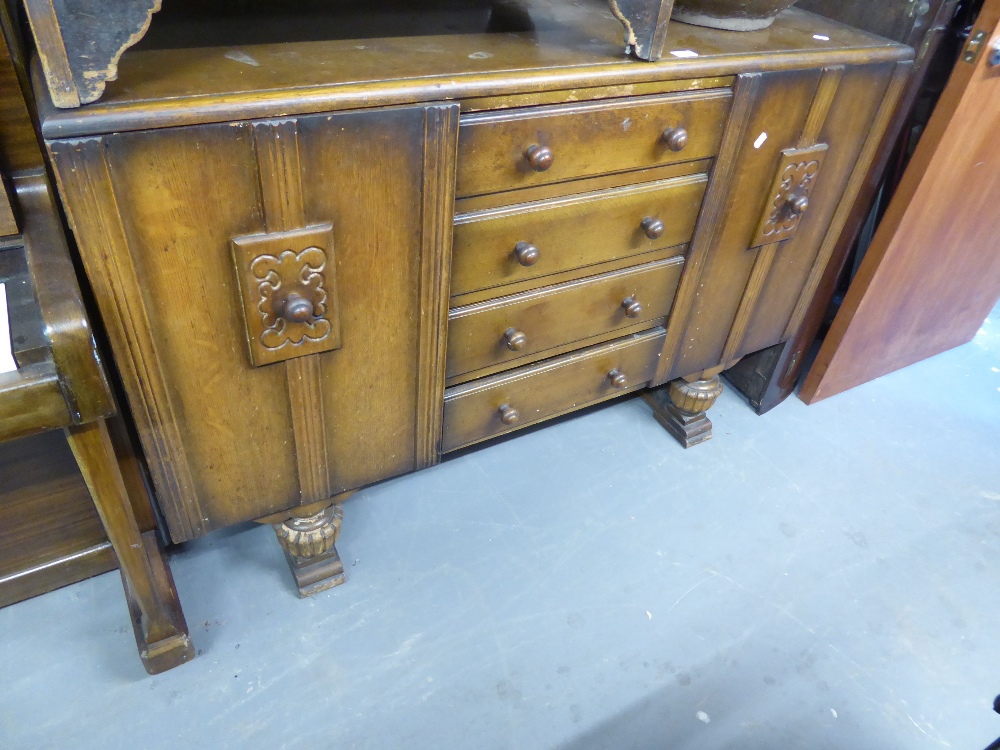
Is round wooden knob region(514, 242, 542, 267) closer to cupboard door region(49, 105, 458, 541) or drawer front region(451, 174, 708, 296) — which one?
drawer front region(451, 174, 708, 296)

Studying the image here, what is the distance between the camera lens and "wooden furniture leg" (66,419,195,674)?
3.24 feet

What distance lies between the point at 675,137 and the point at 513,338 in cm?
46

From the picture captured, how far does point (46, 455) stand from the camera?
51.8 inches

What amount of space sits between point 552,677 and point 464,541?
1.23 ft

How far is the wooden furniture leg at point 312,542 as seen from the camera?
1393mm

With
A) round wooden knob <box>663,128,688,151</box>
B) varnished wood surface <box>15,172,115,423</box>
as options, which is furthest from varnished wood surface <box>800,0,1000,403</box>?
varnished wood surface <box>15,172,115,423</box>

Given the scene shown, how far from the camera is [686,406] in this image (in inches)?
75.9

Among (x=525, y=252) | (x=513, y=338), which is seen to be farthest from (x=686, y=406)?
(x=525, y=252)

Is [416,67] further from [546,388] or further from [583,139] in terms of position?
[546,388]

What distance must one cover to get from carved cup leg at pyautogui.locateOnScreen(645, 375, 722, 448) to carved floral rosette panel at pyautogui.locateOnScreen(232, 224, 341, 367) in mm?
1100

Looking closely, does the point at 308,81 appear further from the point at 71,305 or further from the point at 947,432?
the point at 947,432

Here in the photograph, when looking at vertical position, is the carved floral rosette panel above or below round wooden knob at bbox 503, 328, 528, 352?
above

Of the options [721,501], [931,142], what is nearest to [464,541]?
[721,501]

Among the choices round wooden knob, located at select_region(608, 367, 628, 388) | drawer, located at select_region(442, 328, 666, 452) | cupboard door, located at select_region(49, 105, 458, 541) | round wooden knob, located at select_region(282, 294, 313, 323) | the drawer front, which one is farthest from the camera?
round wooden knob, located at select_region(608, 367, 628, 388)
